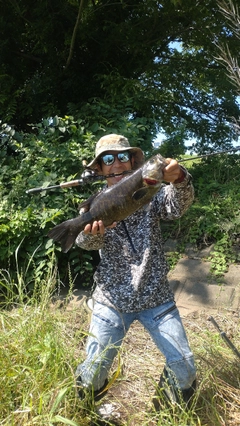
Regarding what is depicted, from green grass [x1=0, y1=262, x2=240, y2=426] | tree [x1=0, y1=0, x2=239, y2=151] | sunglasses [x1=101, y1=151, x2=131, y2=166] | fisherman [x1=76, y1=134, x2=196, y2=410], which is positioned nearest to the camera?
green grass [x1=0, y1=262, x2=240, y2=426]

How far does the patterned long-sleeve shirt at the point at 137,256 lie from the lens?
2125 millimetres

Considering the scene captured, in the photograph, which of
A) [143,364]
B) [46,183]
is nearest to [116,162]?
[143,364]

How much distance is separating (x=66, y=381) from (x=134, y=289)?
619 millimetres

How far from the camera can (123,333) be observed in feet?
7.17

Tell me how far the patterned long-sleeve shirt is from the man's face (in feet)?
0.83

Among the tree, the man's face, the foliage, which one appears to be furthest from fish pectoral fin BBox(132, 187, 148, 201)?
the tree

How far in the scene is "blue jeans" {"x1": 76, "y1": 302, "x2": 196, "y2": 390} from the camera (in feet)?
6.73

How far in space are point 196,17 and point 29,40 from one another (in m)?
3.03

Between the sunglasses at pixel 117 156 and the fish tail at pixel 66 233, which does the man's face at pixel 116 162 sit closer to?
the sunglasses at pixel 117 156

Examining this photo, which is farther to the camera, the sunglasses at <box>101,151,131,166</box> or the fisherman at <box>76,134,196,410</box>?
the sunglasses at <box>101,151,131,166</box>

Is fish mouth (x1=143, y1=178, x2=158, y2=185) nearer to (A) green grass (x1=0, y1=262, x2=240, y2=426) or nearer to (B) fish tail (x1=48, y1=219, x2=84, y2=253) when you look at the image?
(B) fish tail (x1=48, y1=219, x2=84, y2=253)

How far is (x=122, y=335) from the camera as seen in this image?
219 centimetres

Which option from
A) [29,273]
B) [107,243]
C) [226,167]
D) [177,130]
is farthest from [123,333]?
[177,130]

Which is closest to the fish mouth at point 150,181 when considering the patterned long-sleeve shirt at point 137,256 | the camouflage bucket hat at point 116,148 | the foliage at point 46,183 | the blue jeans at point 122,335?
the patterned long-sleeve shirt at point 137,256
